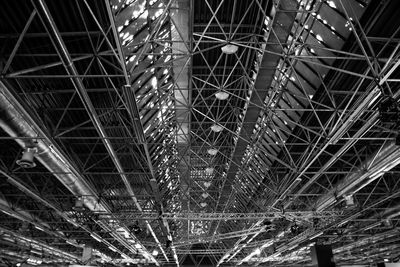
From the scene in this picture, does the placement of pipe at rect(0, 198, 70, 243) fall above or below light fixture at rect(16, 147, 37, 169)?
above

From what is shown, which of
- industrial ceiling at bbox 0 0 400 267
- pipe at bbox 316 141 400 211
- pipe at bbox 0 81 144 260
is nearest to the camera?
industrial ceiling at bbox 0 0 400 267

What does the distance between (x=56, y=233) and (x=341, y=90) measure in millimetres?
26532

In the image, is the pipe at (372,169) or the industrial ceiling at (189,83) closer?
the industrial ceiling at (189,83)

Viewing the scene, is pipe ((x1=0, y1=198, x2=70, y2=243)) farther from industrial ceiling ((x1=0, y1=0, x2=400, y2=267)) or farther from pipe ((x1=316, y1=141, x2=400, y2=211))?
pipe ((x1=316, y1=141, x2=400, y2=211))

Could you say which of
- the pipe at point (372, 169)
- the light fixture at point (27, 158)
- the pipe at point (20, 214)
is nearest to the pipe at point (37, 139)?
the light fixture at point (27, 158)

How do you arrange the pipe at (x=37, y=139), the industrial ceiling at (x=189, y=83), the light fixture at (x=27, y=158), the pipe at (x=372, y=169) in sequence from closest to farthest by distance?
the industrial ceiling at (x=189, y=83), the pipe at (x=37, y=139), the light fixture at (x=27, y=158), the pipe at (x=372, y=169)

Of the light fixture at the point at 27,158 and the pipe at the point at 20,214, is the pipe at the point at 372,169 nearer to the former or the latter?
the light fixture at the point at 27,158

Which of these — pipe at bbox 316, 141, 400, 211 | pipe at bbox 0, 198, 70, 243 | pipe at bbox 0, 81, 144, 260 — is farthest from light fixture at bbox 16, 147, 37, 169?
pipe at bbox 316, 141, 400, 211

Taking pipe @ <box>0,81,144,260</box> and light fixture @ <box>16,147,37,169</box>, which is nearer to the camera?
pipe @ <box>0,81,144,260</box>

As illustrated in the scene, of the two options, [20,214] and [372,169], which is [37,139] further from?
[372,169]

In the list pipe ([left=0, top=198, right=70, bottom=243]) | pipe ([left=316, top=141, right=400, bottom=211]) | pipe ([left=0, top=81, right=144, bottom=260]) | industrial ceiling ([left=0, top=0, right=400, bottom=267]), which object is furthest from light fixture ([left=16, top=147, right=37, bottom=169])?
pipe ([left=316, top=141, right=400, bottom=211])

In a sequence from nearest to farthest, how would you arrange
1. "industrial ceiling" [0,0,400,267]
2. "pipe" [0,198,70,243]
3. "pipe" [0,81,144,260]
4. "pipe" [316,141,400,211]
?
"industrial ceiling" [0,0,400,267]
"pipe" [0,81,144,260]
"pipe" [316,141,400,211]
"pipe" [0,198,70,243]

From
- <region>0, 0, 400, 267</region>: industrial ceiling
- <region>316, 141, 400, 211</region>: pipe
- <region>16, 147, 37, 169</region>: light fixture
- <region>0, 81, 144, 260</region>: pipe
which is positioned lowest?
<region>16, 147, 37, 169</region>: light fixture

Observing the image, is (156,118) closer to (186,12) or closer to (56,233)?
(186,12)
